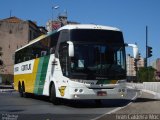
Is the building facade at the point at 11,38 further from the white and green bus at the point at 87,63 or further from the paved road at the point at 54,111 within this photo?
the white and green bus at the point at 87,63

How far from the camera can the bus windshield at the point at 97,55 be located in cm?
1934

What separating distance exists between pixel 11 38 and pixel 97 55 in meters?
80.0

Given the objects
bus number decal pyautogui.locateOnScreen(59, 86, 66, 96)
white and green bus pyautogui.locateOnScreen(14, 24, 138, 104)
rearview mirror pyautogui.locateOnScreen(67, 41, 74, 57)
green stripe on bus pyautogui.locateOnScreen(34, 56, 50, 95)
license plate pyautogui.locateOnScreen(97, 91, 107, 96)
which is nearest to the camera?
rearview mirror pyautogui.locateOnScreen(67, 41, 74, 57)

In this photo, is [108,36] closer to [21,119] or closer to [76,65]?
[76,65]

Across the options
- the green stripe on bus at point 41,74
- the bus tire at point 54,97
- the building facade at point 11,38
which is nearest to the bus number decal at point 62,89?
the bus tire at point 54,97

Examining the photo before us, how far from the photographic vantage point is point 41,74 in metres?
24.1

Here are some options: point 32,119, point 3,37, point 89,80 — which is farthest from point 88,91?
point 3,37

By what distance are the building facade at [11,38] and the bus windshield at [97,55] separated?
7815 centimetres

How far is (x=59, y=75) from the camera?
67.5 ft

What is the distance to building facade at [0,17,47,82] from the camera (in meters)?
97.7

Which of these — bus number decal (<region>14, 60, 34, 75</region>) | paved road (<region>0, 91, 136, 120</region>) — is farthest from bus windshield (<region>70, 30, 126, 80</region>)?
bus number decal (<region>14, 60, 34, 75</region>)

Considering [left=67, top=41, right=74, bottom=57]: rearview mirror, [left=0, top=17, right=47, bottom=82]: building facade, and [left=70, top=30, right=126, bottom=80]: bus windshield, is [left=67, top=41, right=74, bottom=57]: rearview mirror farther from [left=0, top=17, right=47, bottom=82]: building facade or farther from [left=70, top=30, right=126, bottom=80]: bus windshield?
[left=0, top=17, right=47, bottom=82]: building facade

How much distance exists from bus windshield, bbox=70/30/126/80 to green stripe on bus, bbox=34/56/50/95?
3332 millimetres

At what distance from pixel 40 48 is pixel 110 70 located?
247 inches
